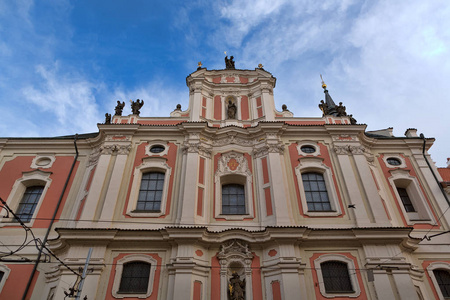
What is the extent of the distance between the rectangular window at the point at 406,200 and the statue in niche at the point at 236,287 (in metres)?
8.64

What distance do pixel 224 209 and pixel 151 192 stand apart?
330 centimetres

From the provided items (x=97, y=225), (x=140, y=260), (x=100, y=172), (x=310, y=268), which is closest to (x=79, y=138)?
(x=100, y=172)

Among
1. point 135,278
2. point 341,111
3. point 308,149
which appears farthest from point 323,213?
point 135,278

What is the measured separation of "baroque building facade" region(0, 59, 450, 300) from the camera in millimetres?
11922

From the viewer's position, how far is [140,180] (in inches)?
600

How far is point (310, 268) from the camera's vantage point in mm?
12156

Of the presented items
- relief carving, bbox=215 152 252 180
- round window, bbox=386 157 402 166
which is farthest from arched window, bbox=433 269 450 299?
relief carving, bbox=215 152 252 180

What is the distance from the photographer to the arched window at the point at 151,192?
47.0ft

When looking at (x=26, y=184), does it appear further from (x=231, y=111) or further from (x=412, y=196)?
(x=412, y=196)

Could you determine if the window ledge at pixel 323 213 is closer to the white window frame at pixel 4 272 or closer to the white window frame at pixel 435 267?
the white window frame at pixel 435 267

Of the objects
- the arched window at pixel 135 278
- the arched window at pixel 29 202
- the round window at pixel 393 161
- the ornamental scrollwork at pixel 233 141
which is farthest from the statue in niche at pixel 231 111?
the arched window at pixel 29 202

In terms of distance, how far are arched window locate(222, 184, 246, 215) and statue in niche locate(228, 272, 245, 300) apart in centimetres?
285

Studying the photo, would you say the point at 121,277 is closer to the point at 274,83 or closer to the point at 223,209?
the point at 223,209

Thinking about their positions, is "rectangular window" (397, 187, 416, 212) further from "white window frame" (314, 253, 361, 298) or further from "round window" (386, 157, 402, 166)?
"white window frame" (314, 253, 361, 298)
